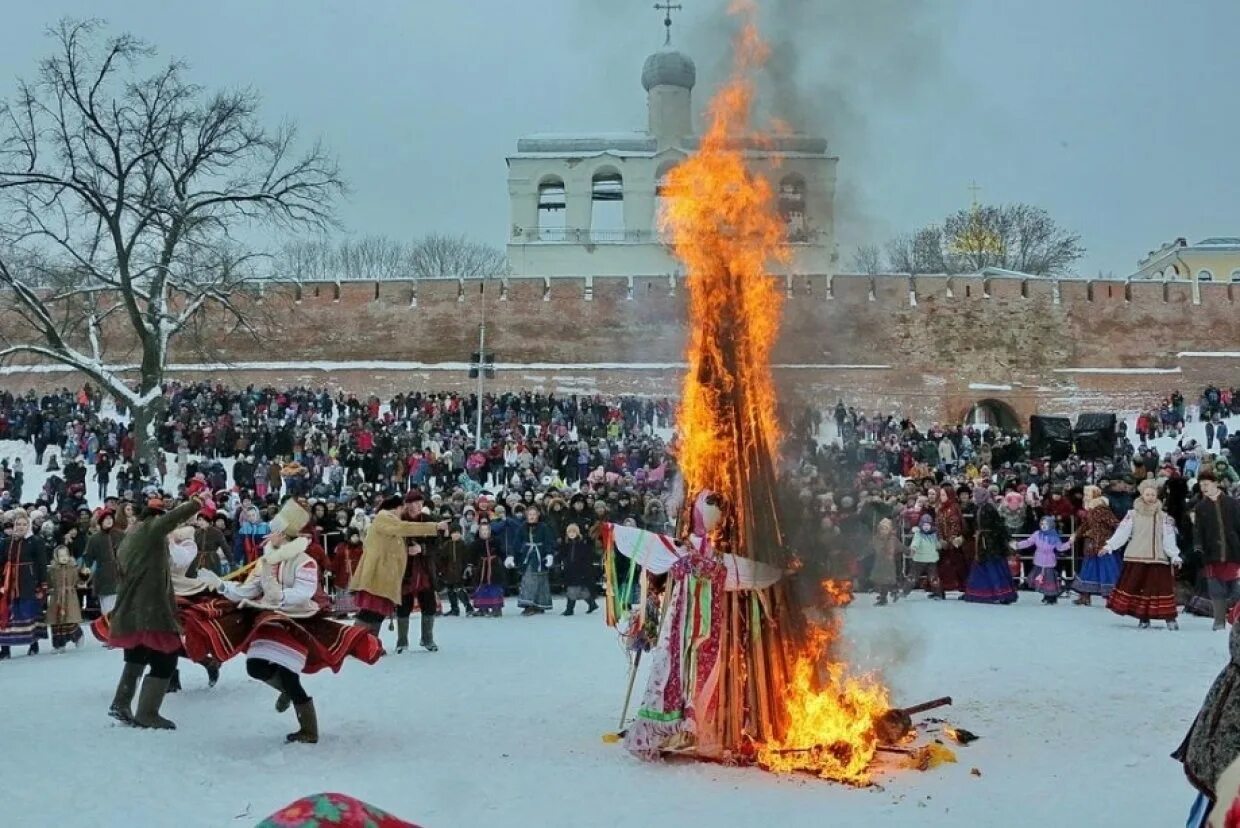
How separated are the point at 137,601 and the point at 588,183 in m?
40.5

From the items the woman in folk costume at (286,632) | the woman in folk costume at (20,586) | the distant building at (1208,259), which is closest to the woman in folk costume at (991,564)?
the woman in folk costume at (286,632)

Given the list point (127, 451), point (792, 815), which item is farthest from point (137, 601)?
point (127, 451)

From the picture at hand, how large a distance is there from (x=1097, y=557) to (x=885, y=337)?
27.0 m

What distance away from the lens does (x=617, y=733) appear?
6.68 metres

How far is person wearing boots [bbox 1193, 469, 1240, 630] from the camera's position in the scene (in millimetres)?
9891

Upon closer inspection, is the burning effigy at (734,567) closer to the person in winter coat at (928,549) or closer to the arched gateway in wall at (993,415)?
the person in winter coat at (928,549)

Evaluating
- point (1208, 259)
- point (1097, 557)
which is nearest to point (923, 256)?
point (1208, 259)

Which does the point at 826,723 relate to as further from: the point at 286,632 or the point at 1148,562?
the point at 1148,562

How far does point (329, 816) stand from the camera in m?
2.16

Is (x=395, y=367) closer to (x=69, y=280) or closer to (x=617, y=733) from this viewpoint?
(x=69, y=280)

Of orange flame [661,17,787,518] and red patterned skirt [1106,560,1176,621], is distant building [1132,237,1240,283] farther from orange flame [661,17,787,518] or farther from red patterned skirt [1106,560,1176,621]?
orange flame [661,17,787,518]

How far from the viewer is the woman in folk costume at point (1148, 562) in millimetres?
10312

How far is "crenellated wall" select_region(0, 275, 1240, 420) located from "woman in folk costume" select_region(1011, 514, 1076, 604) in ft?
79.8

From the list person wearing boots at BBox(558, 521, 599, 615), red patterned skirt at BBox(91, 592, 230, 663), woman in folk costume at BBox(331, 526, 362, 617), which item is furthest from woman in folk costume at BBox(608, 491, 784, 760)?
woman in folk costume at BBox(331, 526, 362, 617)
